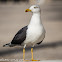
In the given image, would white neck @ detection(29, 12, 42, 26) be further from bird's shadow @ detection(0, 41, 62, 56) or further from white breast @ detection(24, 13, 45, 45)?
bird's shadow @ detection(0, 41, 62, 56)

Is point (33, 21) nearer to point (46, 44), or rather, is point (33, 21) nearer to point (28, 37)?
point (28, 37)

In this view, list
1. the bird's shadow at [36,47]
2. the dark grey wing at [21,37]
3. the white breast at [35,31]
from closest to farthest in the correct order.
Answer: the white breast at [35,31], the dark grey wing at [21,37], the bird's shadow at [36,47]

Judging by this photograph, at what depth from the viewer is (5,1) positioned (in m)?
48.8

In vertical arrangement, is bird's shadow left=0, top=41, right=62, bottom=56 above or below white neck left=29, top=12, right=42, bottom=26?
below

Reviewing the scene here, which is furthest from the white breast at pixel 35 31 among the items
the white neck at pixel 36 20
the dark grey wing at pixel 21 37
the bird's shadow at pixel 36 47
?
the bird's shadow at pixel 36 47

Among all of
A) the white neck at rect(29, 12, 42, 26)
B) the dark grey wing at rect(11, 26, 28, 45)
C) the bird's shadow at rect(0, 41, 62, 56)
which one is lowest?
the bird's shadow at rect(0, 41, 62, 56)

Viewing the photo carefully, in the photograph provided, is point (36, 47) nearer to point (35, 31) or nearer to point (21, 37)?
point (21, 37)

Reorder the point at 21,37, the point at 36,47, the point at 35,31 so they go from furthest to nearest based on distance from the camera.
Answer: the point at 36,47 < the point at 21,37 < the point at 35,31

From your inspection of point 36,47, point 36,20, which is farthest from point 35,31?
point 36,47

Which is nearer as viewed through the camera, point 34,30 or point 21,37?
point 34,30

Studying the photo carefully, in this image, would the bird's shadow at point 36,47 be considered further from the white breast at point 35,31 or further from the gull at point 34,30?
the white breast at point 35,31

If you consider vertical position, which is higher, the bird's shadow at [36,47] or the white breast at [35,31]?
the white breast at [35,31]

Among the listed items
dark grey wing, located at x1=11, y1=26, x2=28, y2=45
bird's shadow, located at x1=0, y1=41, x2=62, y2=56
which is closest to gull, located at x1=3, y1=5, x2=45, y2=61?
dark grey wing, located at x1=11, y1=26, x2=28, y2=45

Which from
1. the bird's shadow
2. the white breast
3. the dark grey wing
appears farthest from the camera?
the bird's shadow
